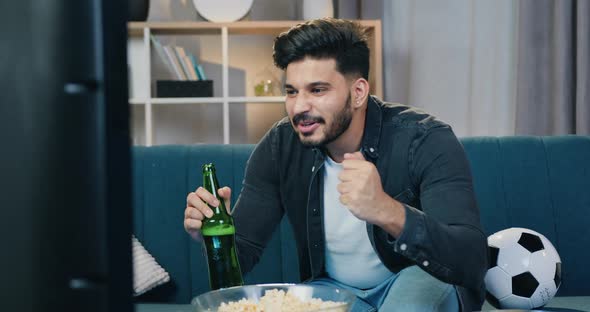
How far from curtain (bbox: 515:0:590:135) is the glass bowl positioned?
7.62ft

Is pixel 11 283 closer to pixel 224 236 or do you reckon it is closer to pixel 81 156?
pixel 81 156

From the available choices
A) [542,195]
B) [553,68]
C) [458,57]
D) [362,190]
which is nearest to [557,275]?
A: [542,195]

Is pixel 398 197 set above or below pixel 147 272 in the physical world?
above

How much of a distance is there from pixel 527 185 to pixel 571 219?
151 millimetres

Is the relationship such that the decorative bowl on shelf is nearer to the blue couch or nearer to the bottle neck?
the blue couch

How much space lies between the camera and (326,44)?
1.82m

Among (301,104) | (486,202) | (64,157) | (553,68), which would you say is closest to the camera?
(64,157)

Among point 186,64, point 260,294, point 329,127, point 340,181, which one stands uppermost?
point 186,64

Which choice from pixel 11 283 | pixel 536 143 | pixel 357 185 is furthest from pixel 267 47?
pixel 11 283

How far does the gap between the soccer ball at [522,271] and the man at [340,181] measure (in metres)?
0.31

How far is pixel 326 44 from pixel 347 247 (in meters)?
0.47

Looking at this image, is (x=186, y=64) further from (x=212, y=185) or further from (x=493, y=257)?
(x=212, y=185)

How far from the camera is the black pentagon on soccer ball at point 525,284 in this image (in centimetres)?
192

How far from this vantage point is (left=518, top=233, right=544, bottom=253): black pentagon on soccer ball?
195 centimetres
